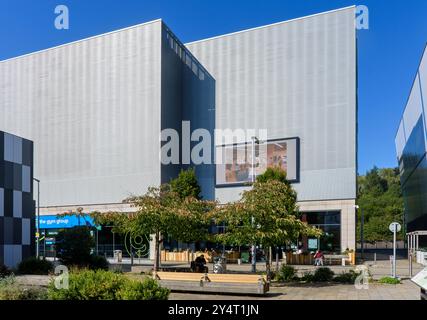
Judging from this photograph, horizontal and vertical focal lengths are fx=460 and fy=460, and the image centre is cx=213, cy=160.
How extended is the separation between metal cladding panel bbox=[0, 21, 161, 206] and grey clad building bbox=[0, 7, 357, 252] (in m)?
0.11

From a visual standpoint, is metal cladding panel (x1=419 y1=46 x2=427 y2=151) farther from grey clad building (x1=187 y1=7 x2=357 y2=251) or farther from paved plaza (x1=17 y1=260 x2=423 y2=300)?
paved plaza (x1=17 y1=260 x2=423 y2=300)

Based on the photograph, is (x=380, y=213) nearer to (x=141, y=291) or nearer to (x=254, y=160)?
(x=254, y=160)

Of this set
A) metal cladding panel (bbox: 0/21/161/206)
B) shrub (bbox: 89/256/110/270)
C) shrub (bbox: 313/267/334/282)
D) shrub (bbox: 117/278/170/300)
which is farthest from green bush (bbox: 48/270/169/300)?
metal cladding panel (bbox: 0/21/161/206)

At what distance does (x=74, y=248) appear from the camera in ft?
75.1

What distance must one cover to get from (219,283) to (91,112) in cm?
3495

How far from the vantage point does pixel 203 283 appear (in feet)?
52.3

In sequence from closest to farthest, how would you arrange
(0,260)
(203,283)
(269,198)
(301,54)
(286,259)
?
(203,283) < (269,198) < (0,260) < (286,259) < (301,54)

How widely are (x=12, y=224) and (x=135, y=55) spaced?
2446 centimetres

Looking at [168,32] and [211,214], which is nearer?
[211,214]

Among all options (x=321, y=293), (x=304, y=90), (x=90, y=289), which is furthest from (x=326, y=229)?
(x=90, y=289)

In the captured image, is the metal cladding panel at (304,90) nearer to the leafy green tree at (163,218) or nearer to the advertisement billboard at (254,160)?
the advertisement billboard at (254,160)
